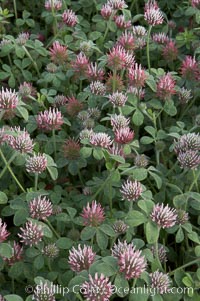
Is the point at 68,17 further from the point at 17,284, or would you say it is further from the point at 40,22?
the point at 17,284

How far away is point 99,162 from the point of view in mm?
1894

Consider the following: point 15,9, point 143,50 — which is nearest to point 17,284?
point 143,50

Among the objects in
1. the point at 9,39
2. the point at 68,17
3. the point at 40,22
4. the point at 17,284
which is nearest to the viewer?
the point at 17,284

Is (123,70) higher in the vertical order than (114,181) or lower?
higher

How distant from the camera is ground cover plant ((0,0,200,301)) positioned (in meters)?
1.44

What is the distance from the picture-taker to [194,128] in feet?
6.23

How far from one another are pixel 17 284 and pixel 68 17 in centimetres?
126

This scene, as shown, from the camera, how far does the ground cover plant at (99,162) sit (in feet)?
4.72

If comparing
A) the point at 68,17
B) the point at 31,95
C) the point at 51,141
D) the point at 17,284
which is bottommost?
the point at 17,284

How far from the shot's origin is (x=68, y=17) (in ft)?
7.87

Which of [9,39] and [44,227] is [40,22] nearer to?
[9,39]

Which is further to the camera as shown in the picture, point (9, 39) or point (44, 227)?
point (9, 39)

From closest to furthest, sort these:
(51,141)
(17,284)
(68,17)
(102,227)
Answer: (102,227), (17,284), (51,141), (68,17)

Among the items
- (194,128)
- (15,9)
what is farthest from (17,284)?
(15,9)
